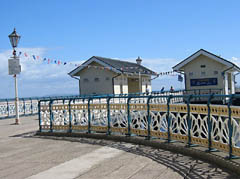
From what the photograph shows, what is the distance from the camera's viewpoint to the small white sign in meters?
16.6

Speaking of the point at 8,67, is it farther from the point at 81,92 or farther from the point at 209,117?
the point at 81,92

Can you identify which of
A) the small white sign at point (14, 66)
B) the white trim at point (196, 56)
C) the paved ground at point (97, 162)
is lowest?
the paved ground at point (97, 162)

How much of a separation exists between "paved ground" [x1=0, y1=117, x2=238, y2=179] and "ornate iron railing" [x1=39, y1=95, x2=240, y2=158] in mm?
626

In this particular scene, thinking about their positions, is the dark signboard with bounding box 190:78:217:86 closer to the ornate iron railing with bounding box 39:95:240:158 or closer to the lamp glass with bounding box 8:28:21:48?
the lamp glass with bounding box 8:28:21:48

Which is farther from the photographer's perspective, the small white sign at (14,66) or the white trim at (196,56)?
the white trim at (196,56)

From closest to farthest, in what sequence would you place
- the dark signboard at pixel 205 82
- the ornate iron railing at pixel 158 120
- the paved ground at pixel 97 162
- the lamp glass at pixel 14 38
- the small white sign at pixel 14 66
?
the paved ground at pixel 97 162 < the ornate iron railing at pixel 158 120 < the small white sign at pixel 14 66 < the lamp glass at pixel 14 38 < the dark signboard at pixel 205 82

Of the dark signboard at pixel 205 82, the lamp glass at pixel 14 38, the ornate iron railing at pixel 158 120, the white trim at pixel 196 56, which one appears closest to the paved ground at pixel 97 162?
the ornate iron railing at pixel 158 120

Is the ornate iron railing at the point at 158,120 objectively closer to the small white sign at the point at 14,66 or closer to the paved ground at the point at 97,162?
the paved ground at the point at 97,162

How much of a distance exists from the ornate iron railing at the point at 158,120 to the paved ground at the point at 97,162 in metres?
0.63

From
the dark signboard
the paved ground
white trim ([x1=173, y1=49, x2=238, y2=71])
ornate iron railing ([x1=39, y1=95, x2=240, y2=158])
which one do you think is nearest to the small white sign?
ornate iron railing ([x1=39, y1=95, x2=240, y2=158])

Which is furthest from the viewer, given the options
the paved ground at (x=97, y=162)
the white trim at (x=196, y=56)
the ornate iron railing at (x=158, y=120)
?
the white trim at (x=196, y=56)

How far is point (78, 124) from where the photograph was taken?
1102 cm

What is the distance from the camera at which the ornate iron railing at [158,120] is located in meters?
6.23

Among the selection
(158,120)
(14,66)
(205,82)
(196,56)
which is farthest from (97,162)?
(205,82)
